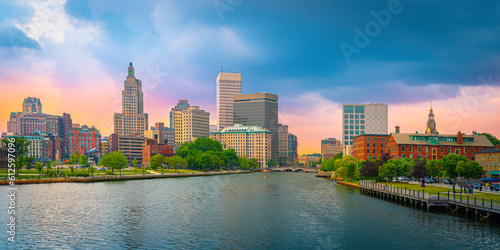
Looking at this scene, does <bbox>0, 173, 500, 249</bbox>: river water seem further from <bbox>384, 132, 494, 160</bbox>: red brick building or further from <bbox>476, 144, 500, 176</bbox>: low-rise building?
<bbox>384, 132, 494, 160</bbox>: red brick building

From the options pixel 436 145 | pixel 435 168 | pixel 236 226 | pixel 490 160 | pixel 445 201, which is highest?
pixel 436 145

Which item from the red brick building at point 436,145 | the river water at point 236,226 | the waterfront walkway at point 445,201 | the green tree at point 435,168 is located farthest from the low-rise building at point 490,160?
the river water at point 236,226

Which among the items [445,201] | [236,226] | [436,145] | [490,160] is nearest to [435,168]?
[490,160]

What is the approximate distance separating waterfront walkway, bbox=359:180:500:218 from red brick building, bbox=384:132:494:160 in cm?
8068

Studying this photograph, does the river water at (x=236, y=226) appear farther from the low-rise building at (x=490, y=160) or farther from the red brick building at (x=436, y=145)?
the red brick building at (x=436, y=145)

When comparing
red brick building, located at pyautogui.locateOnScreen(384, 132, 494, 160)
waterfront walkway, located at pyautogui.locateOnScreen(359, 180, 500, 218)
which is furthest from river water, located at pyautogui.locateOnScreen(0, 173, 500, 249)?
red brick building, located at pyautogui.locateOnScreen(384, 132, 494, 160)

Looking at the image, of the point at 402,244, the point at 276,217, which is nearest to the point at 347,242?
the point at 402,244

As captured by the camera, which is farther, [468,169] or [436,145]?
[436,145]

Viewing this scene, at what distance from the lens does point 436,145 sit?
541ft

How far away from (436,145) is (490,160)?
937 inches

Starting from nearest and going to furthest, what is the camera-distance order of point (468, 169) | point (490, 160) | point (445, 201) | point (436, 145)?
point (445, 201), point (468, 169), point (490, 160), point (436, 145)

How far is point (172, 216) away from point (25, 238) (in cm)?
2253

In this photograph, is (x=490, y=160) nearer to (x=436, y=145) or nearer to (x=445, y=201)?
(x=436, y=145)

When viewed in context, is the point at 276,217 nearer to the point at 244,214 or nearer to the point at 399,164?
the point at 244,214
